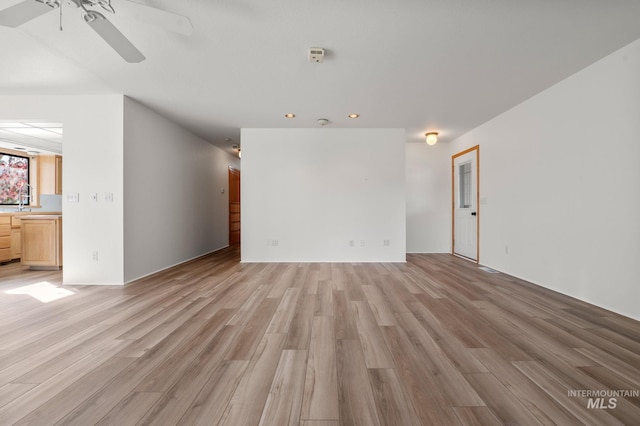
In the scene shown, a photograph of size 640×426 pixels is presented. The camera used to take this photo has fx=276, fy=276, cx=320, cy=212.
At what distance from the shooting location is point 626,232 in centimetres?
263

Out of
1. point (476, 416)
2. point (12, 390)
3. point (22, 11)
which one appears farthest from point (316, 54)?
point (12, 390)

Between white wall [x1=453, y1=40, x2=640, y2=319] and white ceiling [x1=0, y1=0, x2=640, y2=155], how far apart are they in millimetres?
311

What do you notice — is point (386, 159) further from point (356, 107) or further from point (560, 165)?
point (560, 165)

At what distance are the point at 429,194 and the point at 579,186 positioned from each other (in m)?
3.28

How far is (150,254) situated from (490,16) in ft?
16.7

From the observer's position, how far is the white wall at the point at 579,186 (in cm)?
262

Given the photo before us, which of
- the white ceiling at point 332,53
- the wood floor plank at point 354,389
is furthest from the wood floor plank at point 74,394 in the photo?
the white ceiling at point 332,53

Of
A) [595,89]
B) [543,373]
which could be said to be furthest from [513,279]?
[543,373]

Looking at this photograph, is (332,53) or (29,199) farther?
(29,199)

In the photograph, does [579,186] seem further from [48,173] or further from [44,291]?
[48,173]

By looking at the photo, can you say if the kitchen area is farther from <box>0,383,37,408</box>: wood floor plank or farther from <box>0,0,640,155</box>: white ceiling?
<box>0,383,37,408</box>: wood floor plank

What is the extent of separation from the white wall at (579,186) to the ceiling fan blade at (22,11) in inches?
190

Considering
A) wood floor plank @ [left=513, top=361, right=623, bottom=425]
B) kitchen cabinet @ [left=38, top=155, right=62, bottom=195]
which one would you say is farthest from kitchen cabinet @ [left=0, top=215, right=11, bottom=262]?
wood floor plank @ [left=513, top=361, right=623, bottom=425]

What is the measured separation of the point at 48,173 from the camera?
22.2 ft
